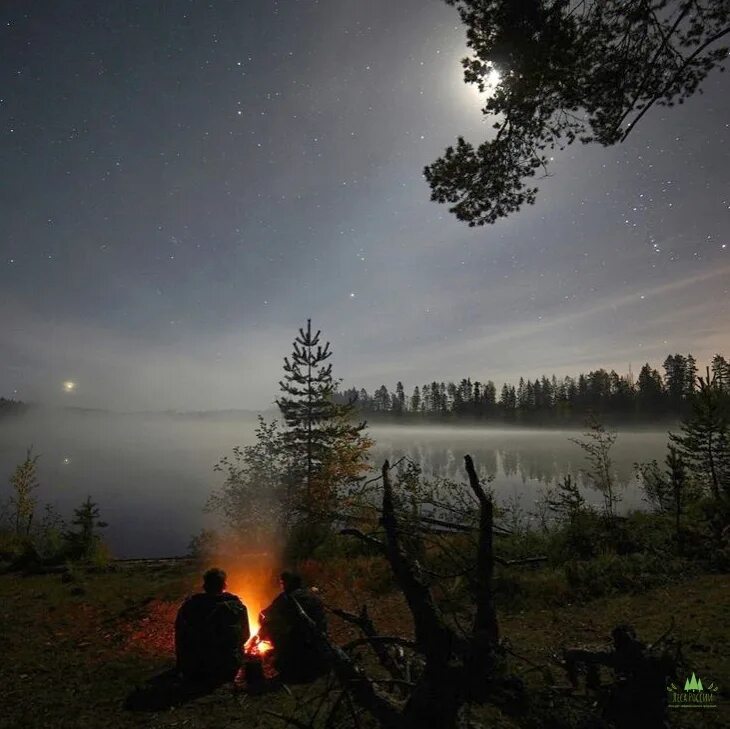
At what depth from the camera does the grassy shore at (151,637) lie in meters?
6.41

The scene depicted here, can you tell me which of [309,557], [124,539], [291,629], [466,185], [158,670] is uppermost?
[466,185]

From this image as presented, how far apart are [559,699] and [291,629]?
5.71 metres

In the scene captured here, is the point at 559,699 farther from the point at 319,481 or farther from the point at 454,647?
the point at 319,481

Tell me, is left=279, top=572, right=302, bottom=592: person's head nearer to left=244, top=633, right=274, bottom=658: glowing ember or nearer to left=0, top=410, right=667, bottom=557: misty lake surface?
left=244, top=633, right=274, bottom=658: glowing ember

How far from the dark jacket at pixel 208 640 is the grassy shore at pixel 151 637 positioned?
1.43 ft

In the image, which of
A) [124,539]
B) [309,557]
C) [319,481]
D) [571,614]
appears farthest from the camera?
[124,539]

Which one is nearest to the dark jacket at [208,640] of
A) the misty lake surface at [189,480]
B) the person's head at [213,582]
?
the person's head at [213,582]

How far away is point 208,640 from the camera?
7562 mm

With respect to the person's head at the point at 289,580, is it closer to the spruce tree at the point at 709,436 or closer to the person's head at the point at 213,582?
the person's head at the point at 213,582

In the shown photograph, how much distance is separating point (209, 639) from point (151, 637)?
3810 mm

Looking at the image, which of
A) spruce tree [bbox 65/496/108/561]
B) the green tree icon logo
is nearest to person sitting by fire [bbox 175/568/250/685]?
the green tree icon logo

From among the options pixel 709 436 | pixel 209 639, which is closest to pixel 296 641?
pixel 209 639

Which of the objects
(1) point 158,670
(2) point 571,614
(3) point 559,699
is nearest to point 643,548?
(2) point 571,614

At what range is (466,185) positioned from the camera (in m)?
7.85
